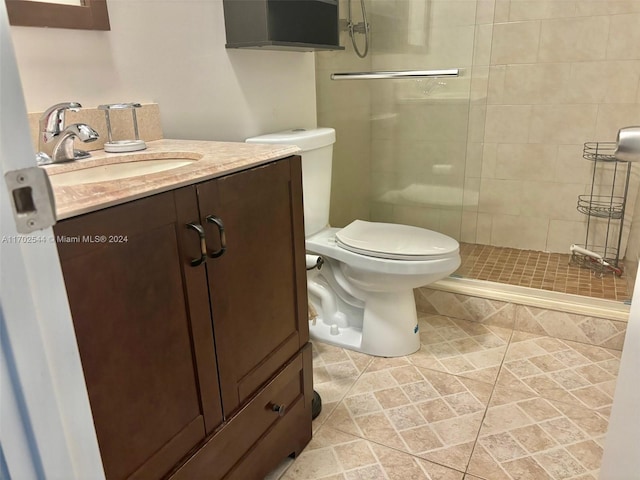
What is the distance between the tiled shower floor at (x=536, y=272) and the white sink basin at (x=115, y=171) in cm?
159

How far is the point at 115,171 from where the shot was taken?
1176 mm

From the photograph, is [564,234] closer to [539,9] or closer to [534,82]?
[534,82]

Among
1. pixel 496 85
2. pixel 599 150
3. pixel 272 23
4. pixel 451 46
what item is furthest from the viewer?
pixel 496 85

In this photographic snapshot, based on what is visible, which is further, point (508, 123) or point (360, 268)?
point (508, 123)

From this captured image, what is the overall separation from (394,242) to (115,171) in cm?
108

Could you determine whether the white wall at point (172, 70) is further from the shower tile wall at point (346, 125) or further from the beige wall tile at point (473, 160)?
the beige wall tile at point (473, 160)

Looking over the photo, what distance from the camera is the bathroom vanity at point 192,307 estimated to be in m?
0.77

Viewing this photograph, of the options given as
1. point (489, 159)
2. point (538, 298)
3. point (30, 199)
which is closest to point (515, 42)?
point (489, 159)

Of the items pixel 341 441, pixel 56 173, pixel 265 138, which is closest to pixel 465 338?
pixel 341 441

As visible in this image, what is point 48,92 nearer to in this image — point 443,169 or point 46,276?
point 46,276

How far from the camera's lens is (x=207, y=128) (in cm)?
159

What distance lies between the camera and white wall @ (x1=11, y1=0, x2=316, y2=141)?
113 cm

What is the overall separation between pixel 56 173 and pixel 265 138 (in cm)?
79

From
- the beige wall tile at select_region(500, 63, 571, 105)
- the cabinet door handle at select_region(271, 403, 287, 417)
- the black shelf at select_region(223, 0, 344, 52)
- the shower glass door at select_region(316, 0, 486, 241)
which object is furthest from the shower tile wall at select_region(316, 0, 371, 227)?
the cabinet door handle at select_region(271, 403, 287, 417)
